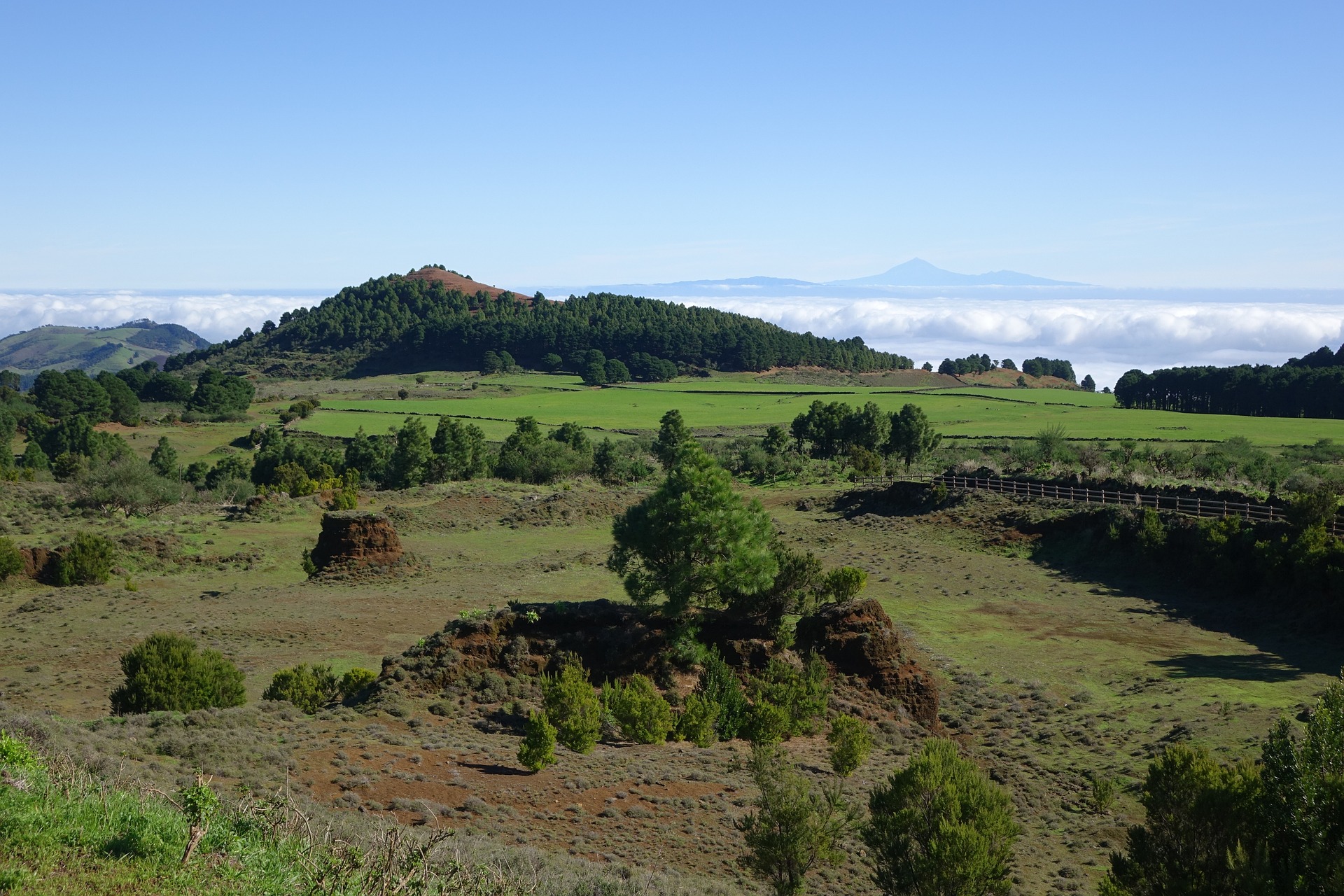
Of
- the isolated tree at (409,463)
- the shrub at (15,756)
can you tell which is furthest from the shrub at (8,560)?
the shrub at (15,756)

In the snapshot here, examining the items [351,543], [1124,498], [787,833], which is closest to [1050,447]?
[1124,498]

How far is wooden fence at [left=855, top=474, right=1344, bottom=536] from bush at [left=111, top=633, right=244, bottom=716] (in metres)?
37.6

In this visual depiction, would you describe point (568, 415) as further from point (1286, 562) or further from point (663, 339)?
point (1286, 562)

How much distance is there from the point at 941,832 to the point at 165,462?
246 ft

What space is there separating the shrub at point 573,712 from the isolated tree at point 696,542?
174 inches

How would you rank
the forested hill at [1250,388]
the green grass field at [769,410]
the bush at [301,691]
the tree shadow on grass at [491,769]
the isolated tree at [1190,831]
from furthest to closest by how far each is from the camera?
1. the forested hill at [1250,388]
2. the green grass field at [769,410]
3. the bush at [301,691]
4. the tree shadow on grass at [491,769]
5. the isolated tree at [1190,831]

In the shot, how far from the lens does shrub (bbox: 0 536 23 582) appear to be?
3950cm

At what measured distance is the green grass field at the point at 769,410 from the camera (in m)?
91.3

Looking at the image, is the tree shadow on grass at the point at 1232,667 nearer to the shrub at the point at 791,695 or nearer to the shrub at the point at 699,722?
the shrub at the point at 791,695

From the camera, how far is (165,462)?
7506 centimetres

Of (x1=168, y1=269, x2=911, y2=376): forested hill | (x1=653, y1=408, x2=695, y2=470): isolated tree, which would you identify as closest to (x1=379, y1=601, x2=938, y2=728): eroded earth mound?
(x1=653, y1=408, x2=695, y2=470): isolated tree

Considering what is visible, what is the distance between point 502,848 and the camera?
1420 cm

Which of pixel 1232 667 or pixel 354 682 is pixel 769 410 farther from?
pixel 354 682

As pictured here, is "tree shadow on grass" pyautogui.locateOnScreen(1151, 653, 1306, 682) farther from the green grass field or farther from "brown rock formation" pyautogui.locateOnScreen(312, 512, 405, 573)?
the green grass field
